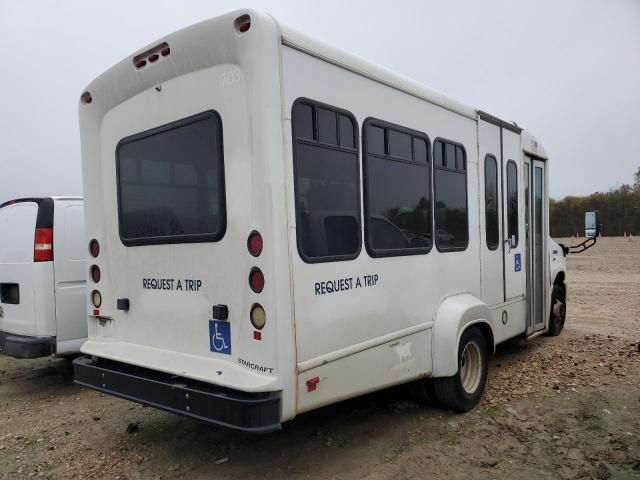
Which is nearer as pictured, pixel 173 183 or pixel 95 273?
pixel 173 183

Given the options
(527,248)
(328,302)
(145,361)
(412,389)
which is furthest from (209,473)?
(527,248)

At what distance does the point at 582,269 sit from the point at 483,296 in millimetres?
16055

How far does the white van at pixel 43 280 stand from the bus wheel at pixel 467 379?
3927 millimetres

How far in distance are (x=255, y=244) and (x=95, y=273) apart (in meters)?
1.90

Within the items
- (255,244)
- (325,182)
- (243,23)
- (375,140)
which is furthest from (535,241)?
(243,23)

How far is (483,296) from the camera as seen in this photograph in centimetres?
530

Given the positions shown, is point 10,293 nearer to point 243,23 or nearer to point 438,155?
point 243,23

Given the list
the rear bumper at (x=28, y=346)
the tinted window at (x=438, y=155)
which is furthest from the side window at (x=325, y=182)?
the rear bumper at (x=28, y=346)

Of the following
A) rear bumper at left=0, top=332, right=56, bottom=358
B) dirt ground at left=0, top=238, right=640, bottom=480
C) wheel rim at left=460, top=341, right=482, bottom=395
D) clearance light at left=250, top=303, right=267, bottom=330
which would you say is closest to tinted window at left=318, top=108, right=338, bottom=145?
clearance light at left=250, top=303, right=267, bottom=330

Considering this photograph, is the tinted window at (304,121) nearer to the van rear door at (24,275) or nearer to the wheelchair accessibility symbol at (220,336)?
the wheelchair accessibility symbol at (220,336)

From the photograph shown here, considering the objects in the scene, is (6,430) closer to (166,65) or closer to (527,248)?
(166,65)

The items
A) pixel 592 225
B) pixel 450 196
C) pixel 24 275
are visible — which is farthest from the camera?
pixel 592 225

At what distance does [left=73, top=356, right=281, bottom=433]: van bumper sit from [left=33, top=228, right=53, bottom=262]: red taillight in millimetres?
2014

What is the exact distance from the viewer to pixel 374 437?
4250 millimetres
